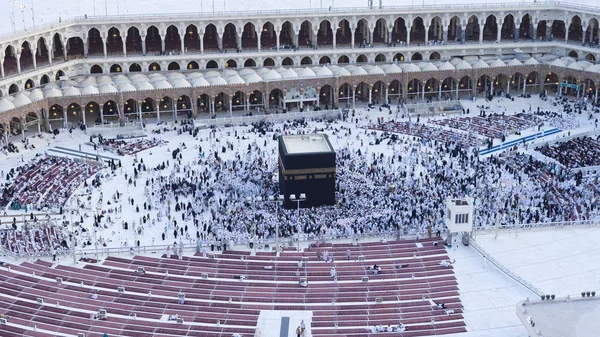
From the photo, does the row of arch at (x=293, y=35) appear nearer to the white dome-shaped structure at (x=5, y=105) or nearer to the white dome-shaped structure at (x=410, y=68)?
the white dome-shaped structure at (x=410, y=68)

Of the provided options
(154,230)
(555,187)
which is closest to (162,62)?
(154,230)

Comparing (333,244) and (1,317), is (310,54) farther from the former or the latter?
(1,317)

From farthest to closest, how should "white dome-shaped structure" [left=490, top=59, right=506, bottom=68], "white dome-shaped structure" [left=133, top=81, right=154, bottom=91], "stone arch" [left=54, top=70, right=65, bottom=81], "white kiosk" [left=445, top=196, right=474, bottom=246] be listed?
"white dome-shaped structure" [left=490, top=59, right=506, bottom=68] → "stone arch" [left=54, top=70, right=65, bottom=81] → "white dome-shaped structure" [left=133, top=81, right=154, bottom=91] → "white kiosk" [left=445, top=196, right=474, bottom=246]

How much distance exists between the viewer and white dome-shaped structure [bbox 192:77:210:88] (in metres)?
125

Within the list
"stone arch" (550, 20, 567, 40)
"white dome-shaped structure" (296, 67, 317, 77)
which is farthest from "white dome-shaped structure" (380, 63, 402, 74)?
"stone arch" (550, 20, 567, 40)

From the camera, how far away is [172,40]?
141 meters

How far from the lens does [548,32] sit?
5546 inches

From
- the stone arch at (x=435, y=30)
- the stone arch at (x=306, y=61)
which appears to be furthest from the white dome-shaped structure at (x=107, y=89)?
the stone arch at (x=435, y=30)

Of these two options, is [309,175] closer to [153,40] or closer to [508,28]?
[153,40]

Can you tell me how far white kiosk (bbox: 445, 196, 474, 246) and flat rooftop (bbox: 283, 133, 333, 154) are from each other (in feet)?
49.8

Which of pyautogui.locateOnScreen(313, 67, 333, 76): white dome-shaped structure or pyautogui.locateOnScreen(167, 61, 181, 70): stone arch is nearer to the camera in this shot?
pyautogui.locateOnScreen(313, 67, 333, 76): white dome-shaped structure

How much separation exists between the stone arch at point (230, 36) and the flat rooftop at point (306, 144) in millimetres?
40602

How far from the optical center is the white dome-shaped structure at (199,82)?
125 m

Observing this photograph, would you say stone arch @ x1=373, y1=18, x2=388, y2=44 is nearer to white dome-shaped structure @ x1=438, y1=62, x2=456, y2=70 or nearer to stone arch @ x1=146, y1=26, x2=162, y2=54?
white dome-shaped structure @ x1=438, y1=62, x2=456, y2=70
